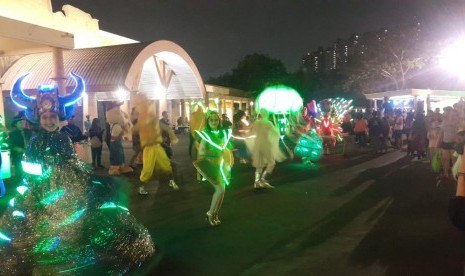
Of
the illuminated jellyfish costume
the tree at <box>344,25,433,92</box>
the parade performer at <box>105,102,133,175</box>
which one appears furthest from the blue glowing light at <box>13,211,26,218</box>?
the tree at <box>344,25,433,92</box>

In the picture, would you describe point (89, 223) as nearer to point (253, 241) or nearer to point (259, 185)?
point (253, 241)

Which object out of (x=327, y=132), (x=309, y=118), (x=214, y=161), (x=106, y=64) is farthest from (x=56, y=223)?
(x=106, y=64)

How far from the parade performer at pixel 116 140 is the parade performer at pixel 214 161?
214 inches

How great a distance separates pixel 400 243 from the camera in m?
6.06

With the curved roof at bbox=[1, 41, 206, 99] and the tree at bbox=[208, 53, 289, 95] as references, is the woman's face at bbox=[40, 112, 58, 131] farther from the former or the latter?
the tree at bbox=[208, 53, 289, 95]

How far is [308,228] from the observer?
6.85m

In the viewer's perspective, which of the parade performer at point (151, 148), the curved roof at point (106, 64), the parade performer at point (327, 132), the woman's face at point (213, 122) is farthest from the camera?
the curved roof at point (106, 64)

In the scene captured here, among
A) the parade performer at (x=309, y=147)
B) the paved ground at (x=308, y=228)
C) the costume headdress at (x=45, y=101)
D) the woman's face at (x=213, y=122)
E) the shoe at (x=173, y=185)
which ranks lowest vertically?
the paved ground at (x=308, y=228)

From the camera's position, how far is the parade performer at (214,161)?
7.03 metres

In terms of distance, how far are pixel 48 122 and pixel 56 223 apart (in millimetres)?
1046

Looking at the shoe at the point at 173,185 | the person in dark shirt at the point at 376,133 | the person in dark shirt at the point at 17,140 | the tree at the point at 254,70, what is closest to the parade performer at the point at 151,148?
the shoe at the point at 173,185

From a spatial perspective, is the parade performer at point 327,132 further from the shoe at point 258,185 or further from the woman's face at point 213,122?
the woman's face at point 213,122

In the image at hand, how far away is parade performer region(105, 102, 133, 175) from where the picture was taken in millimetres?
12250

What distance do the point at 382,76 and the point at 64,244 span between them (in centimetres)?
3583
